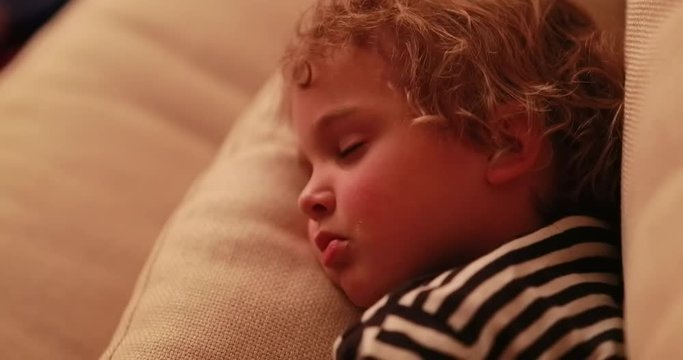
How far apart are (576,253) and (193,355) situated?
308 millimetres

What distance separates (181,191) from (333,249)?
1.05 feet

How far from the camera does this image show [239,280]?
2.33ft

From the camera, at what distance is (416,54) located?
0.73 metres


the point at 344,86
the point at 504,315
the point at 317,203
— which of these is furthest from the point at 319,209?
the point at 504,315

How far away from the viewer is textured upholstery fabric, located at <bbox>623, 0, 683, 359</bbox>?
478mm

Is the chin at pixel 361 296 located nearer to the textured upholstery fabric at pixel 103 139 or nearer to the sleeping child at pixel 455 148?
the sleeping child at pixel 455 148

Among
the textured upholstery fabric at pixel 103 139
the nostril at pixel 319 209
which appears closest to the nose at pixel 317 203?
the nostril at pixel 319 209

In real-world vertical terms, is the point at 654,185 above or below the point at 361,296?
above

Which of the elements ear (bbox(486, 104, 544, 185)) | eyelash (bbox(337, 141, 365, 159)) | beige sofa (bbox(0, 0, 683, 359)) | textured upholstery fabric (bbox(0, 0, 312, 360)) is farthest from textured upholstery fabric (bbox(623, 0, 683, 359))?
textured upholstery fabric (bbox(0, 0, 312, 360))

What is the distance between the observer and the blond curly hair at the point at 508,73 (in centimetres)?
72

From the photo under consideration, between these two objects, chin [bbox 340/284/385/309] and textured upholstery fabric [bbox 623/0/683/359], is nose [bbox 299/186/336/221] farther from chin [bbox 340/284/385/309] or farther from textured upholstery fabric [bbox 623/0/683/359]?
textured upholstery fabric [bbox 623/0/683/359]

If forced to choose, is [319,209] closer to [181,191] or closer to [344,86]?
[344,86]

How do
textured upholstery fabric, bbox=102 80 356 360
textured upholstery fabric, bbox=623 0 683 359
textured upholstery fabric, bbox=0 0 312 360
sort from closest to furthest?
textured upholstery fabric, bbox=623 0 683 359
textured upholstery fabric, bbox=102 80 356 360
textured upholstery fabric, bbox=0 0 312 360

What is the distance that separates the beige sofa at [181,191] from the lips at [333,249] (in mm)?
21
